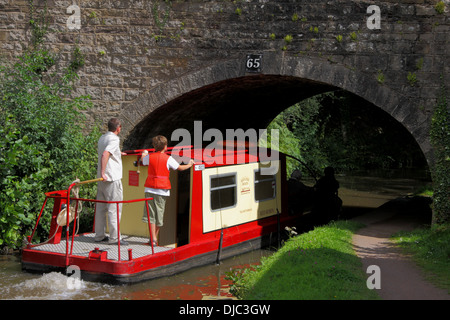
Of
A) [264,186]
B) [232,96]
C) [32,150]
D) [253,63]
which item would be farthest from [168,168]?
[232,96]

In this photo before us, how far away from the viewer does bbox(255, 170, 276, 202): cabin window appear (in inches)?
421

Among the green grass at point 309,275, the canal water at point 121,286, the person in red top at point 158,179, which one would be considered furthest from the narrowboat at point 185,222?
the green grass at point 309,275

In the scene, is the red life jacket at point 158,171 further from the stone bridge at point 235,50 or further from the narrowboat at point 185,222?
the stone bridge at point 235,50

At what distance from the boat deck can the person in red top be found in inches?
13.6

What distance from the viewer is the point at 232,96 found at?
1305cm

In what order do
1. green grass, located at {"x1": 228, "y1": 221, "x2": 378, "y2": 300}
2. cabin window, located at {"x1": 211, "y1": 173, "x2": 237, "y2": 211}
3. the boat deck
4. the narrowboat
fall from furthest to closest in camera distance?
1. cabin window, located at {"x1": 211, "y1": 173, "x2": 237, "y2": 211}
2. the boat deck
3. the narrowboat
4. green grass, located at {"x1": 228, "y1": 221, "x2": 378, "y2": 300}

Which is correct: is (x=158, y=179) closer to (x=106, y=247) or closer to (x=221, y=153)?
(x=106, y=247)

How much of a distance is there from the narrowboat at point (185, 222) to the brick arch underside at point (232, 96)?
1445mm

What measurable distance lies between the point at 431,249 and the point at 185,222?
3712 millimetres

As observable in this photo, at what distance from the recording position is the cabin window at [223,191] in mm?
9523

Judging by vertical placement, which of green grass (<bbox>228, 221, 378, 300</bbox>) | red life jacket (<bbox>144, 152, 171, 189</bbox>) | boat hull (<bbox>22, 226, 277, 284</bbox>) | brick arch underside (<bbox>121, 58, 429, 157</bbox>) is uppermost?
brick arch underside (<bbox>121, 58, 429, 157</bbox>)

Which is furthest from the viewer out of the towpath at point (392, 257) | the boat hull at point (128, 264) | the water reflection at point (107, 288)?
the boat hull at point (128, 264)

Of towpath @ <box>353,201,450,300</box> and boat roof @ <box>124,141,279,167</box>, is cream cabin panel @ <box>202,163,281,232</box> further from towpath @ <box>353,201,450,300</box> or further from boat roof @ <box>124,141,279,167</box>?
towpath @ <box>353,201,450,300</box>

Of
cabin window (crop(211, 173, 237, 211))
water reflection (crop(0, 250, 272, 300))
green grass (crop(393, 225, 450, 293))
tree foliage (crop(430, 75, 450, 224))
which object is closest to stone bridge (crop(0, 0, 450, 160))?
tree foliage (crop(430, 75, 450, 224))
